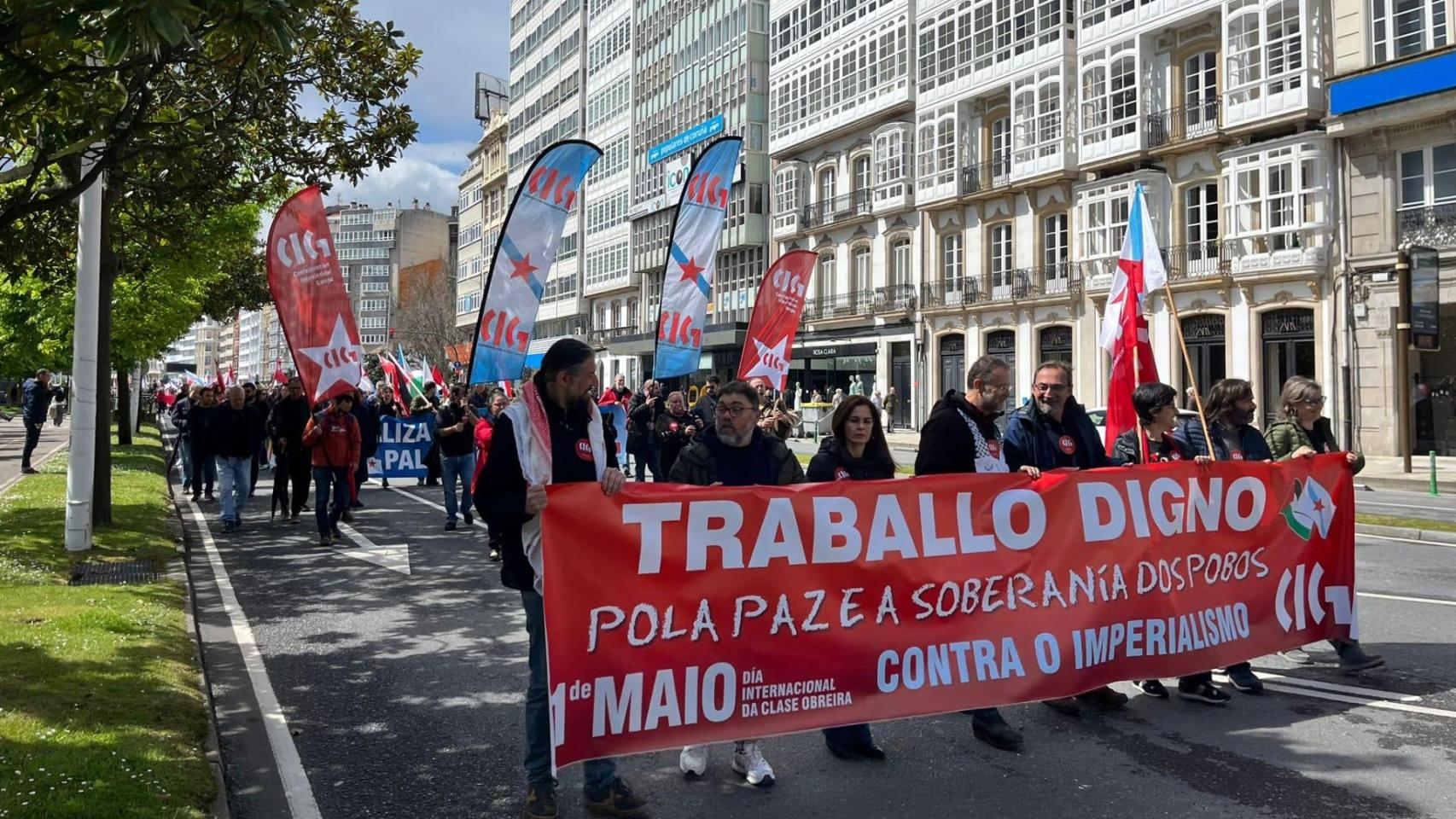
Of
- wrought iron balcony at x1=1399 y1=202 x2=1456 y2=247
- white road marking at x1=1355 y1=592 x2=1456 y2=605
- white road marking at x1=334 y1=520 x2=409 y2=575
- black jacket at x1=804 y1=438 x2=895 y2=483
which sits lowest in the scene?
white road marking at x1=1355 y1=592 x2=1456 y2=605

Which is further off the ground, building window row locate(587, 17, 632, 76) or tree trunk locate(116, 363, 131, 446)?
building window row locate(587, 17, 632, 76)

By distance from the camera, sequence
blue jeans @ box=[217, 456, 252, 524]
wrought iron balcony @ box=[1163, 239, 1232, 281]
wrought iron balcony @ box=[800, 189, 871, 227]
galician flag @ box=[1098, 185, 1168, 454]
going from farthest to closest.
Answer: wrought iron balcony @ box=[800, 189, 871, 227]
wrought iron balcony @ box=[1163, 239, 1232, 281]
blue jeans @ box=[217, 456, 252, 524]
galician flag @ box=[1098, 185, 1168, 454]

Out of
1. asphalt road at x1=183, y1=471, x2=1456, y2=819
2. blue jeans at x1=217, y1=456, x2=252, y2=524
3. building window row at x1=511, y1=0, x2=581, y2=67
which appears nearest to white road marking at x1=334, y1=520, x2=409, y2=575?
blue jeans at x1=217, y1=456, x2=252, y2=524

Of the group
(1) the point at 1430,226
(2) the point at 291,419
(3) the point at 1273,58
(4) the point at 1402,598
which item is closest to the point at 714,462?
(4) the point at 1402,598

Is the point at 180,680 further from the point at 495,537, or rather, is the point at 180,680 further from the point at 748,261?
the point at 748,261

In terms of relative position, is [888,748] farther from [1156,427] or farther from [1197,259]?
[1197,259]

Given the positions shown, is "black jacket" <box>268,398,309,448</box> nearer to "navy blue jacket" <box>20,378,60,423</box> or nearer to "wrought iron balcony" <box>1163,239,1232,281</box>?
"navy blue jacket" <box>20,378,60,423</box>

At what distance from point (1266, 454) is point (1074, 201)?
29.1 meters

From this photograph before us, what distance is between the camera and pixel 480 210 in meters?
91.5

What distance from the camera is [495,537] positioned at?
15.2 ft

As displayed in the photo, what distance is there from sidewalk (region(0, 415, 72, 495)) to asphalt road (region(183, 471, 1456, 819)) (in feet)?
23.1

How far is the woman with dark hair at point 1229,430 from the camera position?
6.38 m

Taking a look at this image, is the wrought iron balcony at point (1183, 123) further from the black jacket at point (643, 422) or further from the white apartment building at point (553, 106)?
the white apartment building at point (553, 106)

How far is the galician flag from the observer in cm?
750
